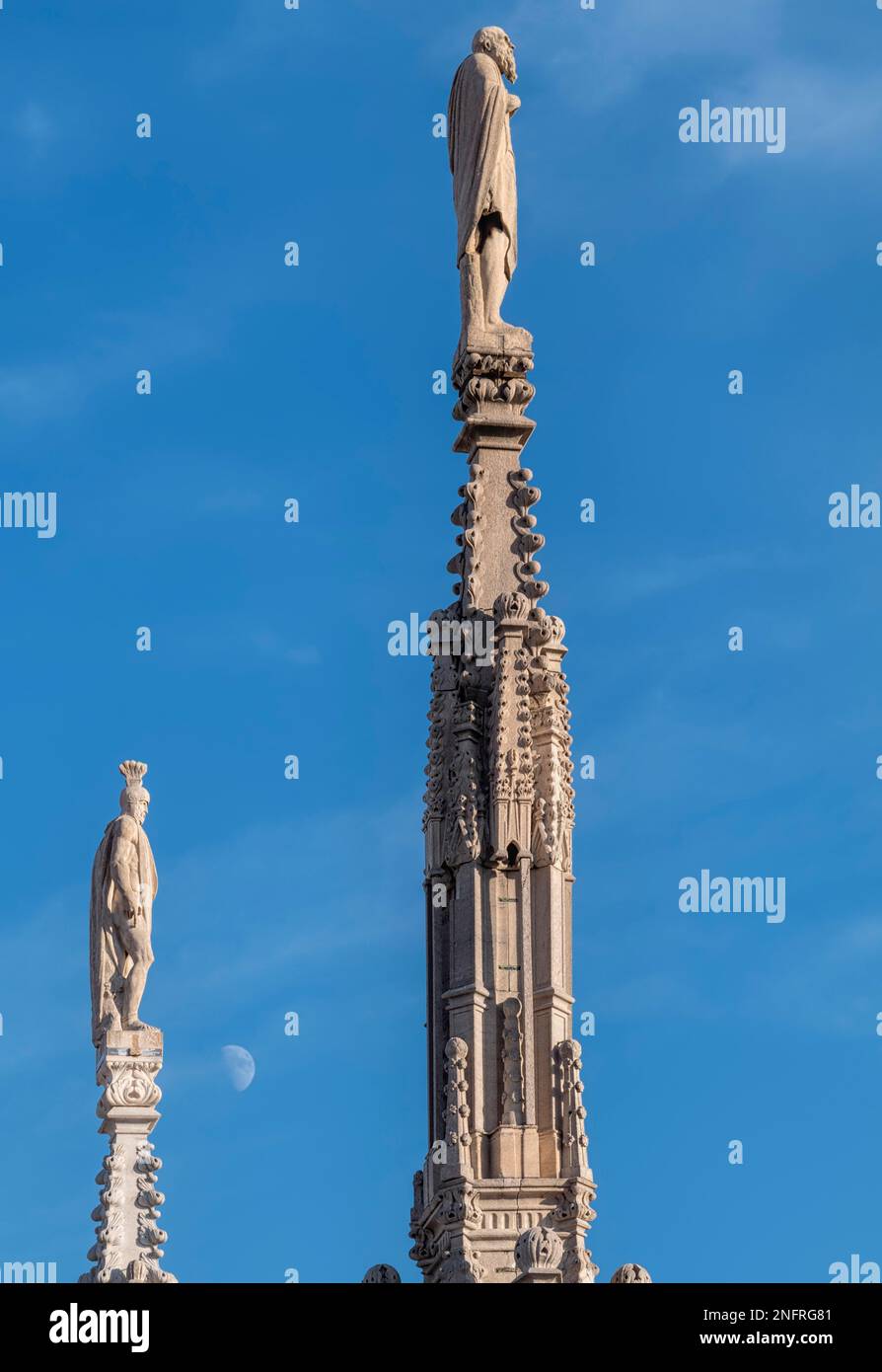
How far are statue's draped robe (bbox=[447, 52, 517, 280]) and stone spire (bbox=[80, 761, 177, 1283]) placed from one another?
846 cm

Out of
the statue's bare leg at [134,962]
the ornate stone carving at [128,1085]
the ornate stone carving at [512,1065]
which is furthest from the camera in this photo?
the statue's bare leg at [134,962]

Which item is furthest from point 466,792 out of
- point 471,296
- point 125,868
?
point 471,296

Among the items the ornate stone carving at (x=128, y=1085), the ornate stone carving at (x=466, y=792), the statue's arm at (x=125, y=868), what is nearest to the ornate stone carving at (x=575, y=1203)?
the ornate stone carving at (x=466, y=792)

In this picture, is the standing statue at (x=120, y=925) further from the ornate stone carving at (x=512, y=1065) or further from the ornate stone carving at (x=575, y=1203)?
the ornate stone carving at (x=575, y=1203)

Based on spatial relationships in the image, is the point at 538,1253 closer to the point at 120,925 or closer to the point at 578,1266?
the point at 578,1266

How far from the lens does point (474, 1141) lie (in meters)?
46.8

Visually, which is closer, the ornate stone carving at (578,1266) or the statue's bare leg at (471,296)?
the ornate stone carving at (578,1266)

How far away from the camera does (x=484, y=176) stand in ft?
172

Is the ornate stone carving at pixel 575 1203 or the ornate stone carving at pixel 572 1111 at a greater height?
the ornate stone carving at pixel 572 1111

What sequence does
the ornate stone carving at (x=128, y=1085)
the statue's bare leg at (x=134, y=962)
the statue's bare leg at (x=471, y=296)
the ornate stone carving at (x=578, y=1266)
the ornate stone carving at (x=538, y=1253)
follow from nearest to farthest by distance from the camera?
the ornate stone carving at (x=538, y=1253) < the ornate stone carving at (x=578, y=1266) < the ornate stone carving at (x=128, y=1085) < the statue's bare leg at (x=134, y=962) < the statue's bare leg at (x=471, y=296)

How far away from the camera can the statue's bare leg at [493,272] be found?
51.9 metres
